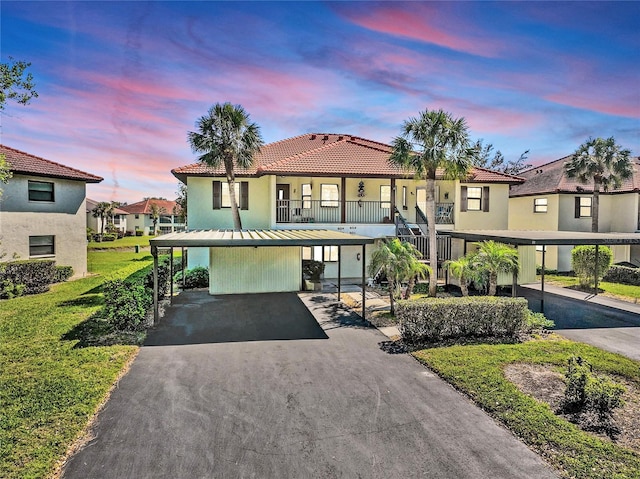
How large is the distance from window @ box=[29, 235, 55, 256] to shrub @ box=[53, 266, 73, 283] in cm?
109

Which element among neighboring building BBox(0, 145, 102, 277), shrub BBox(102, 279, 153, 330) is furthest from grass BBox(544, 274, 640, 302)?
neighboring building BBox(0, 145, 102, 277)

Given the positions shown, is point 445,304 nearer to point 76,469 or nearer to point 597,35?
point 76,469

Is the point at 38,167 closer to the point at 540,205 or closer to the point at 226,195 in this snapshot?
the point at 226,195

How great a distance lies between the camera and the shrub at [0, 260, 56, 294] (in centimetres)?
1622

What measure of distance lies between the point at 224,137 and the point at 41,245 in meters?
11.8

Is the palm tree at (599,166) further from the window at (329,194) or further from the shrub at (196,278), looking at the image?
the shrub at (196,278)

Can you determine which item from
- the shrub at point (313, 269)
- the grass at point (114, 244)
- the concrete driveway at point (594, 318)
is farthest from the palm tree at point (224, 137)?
the grass at point (114, 244)

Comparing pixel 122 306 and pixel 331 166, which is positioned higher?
pixel 331 166

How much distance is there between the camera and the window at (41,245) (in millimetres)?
18750

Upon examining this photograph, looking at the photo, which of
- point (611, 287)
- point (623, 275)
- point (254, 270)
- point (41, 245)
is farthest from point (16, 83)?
point (623, 275)

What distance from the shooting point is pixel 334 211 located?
776 inches

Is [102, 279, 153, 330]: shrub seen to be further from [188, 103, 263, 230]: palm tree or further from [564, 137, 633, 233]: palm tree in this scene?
[564, 137, 633, 233]: palm tree

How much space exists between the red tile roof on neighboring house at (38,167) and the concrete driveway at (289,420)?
48.1ft

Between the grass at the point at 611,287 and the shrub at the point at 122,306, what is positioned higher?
the shrub at the point at 122,306
